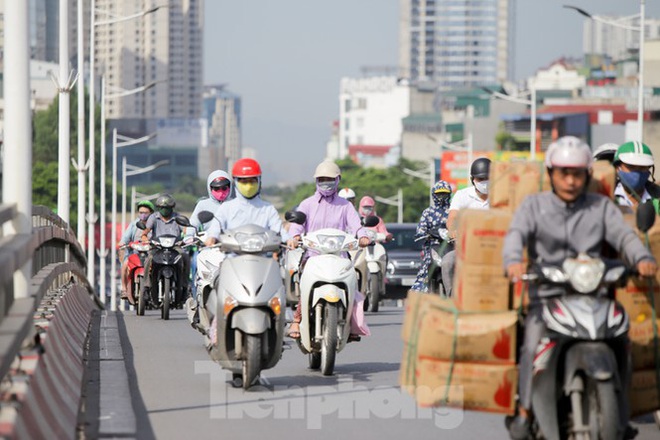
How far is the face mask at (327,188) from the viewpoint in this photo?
15664 millimetres

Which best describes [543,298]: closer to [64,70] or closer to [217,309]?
[217,309]

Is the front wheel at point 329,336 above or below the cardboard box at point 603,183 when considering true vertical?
below

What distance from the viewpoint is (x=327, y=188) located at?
15656 millimetres

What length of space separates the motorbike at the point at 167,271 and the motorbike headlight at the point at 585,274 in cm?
1452

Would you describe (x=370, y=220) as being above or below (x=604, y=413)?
above

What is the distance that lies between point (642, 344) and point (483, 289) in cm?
91

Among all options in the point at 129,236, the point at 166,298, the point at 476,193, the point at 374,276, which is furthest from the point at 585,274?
the point at 374,276

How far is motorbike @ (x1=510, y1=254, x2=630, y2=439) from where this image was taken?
8.68 metres

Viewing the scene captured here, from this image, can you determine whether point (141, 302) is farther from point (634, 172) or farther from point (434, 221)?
point (634, 172)

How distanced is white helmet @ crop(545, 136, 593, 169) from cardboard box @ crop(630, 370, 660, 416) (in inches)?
47.7

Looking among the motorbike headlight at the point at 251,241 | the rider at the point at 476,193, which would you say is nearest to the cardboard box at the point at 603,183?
the motorbike headlight at the point at 251,241

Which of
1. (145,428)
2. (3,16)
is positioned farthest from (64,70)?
(145,428)

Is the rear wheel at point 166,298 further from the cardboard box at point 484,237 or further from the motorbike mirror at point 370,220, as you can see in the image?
the cardboard box at point 484,237

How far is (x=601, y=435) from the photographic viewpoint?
8.69 m
